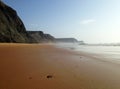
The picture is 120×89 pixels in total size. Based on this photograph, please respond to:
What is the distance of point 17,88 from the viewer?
4652 millimetres

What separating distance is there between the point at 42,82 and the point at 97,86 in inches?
68.4

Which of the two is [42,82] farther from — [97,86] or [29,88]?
[97,86]

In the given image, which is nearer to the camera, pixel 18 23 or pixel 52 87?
pixel 52 87

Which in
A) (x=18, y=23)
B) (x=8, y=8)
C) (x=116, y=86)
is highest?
(x=8, y=8)

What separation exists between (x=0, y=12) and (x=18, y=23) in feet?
39.9

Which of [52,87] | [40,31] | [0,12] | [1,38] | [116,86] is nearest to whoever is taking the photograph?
[52,87]

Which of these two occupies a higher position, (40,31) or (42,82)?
(40,31)

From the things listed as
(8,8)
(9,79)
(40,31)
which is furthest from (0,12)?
(40,31)

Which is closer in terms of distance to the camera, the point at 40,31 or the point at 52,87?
the point at 52,87

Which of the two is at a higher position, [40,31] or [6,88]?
[40,31]

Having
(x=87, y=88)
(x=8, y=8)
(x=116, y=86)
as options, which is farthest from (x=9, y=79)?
(x=8, y=8)

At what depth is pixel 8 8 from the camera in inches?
2251

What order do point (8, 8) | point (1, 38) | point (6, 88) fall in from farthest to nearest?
point (8, 8) → point (1, 38) → point (6, 88)

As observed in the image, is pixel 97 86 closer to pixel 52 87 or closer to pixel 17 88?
pixel 52 87
